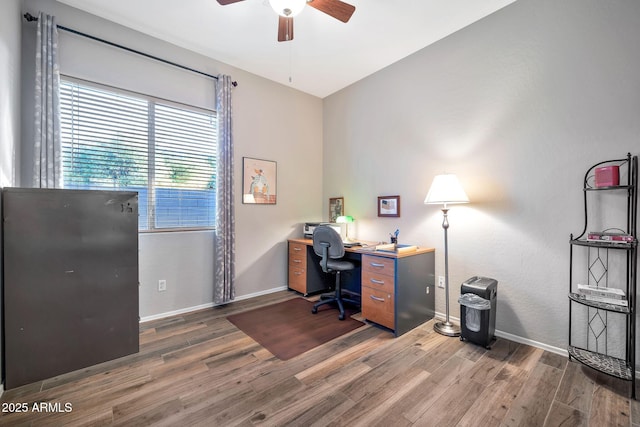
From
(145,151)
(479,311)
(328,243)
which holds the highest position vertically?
(145,151)

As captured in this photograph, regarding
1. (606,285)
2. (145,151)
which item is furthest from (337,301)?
(145,151)

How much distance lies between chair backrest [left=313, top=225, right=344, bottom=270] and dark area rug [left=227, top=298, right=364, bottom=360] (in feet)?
1.88

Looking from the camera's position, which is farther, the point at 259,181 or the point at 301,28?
the point at 259,181

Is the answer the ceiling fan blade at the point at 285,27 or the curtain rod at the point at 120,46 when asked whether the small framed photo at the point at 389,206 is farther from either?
the curtain rod at the point at 120,46

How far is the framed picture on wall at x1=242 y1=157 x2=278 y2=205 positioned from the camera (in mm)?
3349

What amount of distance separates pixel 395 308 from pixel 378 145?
6.47ft

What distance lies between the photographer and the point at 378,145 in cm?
336

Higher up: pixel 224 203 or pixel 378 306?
pixel 224 203

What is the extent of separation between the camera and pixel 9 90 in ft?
6.02

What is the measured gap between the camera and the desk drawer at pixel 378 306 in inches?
95.7

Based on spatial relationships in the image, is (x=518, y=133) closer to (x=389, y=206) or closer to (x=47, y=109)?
(x=389, y=206)

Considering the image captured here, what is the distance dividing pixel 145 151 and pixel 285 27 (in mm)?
1833

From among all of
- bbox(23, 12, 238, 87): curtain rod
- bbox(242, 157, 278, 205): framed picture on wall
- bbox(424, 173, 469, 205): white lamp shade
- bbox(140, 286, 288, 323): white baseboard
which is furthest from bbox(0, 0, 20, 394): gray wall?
bbox(424, 173, 469, 205): white lamp shade

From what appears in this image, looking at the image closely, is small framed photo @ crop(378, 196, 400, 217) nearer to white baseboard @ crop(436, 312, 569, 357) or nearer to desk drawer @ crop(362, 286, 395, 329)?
desk drawer @ crop(362, 286, 395, 329)
